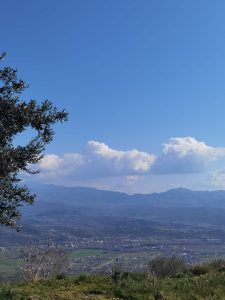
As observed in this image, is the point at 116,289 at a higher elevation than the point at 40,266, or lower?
higher

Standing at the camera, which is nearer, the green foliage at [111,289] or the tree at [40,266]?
the green foliage at [111,289]

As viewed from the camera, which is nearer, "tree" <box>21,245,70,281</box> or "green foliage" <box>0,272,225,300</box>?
"green foliage" <box>0,272,225,300</box>

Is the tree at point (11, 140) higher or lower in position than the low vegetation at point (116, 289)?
higher

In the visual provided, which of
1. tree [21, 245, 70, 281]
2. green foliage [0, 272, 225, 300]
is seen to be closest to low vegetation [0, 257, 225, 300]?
green foliage [0, 272, 225, 300]

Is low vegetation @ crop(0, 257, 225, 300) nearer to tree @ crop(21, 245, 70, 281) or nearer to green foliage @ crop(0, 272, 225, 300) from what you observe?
green foliage @ crop(0, 272, 225, 300)

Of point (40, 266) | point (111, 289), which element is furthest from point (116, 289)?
point (40, 266)

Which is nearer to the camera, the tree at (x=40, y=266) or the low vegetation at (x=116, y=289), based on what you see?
the low vegetation at (x=116, y=289)

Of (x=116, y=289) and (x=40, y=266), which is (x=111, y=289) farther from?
(x=40, y=266)

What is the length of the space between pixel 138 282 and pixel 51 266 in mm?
12066

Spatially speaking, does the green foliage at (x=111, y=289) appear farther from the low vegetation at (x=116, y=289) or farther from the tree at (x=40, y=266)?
the tree at (x=40, y=266)

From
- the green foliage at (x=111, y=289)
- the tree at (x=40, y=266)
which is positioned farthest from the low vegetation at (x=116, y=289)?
the tree at (x=40, y=266)

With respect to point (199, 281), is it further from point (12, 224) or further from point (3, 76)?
point (3, 76)

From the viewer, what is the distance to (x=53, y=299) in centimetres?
1578

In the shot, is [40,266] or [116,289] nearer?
[116,289]
